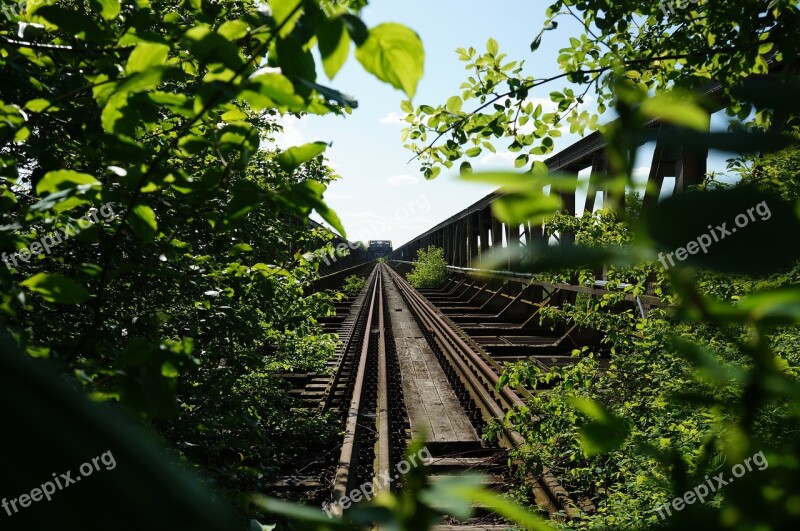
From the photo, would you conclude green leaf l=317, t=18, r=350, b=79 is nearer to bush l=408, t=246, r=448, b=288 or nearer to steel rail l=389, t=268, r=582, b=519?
steel rail l=389, t=268, r=582, b=519

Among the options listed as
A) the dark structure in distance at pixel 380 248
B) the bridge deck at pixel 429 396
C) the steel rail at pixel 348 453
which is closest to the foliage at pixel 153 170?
the steel rail at pixel 348 453

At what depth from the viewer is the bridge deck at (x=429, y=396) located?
5.88m

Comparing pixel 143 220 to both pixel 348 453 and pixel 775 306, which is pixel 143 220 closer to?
pixel 775 306

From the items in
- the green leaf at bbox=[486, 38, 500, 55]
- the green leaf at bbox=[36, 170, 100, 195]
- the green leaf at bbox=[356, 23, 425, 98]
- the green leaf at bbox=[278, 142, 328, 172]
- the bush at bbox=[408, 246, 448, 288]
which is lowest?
the bush at bbox=[408, 246, 448, 288]

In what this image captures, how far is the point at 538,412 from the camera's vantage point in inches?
176

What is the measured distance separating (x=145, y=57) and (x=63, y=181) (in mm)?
279

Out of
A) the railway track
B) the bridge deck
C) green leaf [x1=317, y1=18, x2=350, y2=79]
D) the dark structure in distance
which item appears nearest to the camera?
green leaf [x1=317, y1=18, x2=350, y2=79]

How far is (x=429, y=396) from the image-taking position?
7.41 m

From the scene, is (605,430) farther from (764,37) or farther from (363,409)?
(363,409)

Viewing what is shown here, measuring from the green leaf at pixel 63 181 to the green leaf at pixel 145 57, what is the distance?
208 millimetres

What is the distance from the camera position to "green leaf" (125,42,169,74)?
2.68 ft

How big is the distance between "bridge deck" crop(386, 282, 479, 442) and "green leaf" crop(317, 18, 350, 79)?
9.63 feet

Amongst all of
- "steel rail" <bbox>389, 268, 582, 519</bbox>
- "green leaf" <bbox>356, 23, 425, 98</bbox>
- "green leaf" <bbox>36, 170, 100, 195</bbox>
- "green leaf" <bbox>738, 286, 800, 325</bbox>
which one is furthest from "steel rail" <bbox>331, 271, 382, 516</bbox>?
"green leaf" <bbox>738, 286, 800, 325</bbox>

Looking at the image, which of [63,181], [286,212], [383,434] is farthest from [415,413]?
[63,181]
